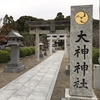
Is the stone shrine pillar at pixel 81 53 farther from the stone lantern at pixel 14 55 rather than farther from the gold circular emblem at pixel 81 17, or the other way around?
the stone lantern at pixel 14 55

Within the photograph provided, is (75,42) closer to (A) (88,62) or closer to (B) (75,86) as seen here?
(A) (88,62)

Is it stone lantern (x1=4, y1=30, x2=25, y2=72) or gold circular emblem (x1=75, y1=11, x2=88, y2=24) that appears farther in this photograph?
stone lantern (x1=4, y1=30, x2=25, y2=72)

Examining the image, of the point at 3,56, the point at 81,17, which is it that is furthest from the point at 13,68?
the point at 81,17

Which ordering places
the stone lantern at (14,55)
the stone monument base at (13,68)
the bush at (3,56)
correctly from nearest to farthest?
the stone monument base at (13,68)
the stone lantern at (14,55)
the bush at (3,56)

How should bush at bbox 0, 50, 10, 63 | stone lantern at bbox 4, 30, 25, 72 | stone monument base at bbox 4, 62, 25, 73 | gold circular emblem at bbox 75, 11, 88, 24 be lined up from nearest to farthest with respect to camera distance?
gold circular emblem at bbox 75, 11, 88, 24 < stone monument base at bbox 4, 62, 25, 73 < stone lantern at bbox 4, 30, 25, 72 < bush at bbox 0, 50, 10, 63

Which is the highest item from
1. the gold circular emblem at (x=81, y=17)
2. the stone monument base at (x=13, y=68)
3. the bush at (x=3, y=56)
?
the gold circular emblem at (x=81, y=17)

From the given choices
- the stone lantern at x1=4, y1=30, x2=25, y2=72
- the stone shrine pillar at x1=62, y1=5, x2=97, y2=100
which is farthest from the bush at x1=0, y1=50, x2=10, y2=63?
the stone shrine pillar at x1=62, y1=5, x2=97, y2=100

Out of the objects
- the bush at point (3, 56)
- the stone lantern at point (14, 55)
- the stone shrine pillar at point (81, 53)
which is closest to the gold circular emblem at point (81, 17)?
the stone shrine pillar at point (81, 53)

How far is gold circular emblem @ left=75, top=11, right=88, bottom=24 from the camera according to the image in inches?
146

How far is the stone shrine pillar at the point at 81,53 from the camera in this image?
372cm

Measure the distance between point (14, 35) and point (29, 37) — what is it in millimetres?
25801

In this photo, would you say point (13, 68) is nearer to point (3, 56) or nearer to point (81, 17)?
point (3, 56)

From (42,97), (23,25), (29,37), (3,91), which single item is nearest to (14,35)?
(3,91)

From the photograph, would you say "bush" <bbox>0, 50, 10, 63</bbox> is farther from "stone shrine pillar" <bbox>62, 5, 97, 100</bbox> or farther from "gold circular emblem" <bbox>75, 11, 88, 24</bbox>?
"gold circular emblem" <bbox>75, 11, 88, 24</bbox>
